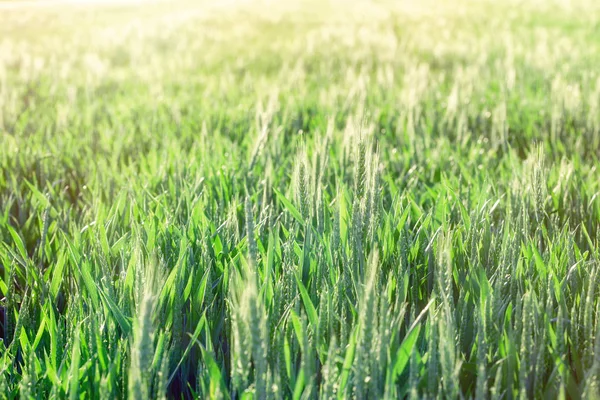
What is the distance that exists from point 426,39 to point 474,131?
3.50m

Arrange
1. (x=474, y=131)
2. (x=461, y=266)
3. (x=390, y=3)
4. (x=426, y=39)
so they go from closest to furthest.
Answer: (x=461, y=266) < (x=474, y=131) < (x=426, y=39) < (x=390, y=3)

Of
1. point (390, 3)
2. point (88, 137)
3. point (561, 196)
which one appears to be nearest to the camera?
point (561, 196)

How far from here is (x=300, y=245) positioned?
141 centimetres

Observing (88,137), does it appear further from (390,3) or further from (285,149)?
(390,3)

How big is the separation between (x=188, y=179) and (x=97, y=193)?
0.29 meters

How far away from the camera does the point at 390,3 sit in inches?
450

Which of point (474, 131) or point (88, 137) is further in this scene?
point (474, 131)

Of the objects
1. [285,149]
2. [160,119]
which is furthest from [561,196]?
[160,119]

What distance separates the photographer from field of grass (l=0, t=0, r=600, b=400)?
37.6 inches

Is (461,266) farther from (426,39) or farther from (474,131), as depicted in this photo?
(426,39)

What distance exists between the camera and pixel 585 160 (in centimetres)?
245

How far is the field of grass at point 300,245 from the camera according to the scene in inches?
37.6

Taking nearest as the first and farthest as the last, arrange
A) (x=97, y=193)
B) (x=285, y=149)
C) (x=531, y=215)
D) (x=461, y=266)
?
(x=461, y=266)
(x=531, y=215)
(x=97, y=193)
(x=285, y=149)

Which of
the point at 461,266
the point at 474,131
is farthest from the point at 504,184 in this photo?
the point at 474,131
